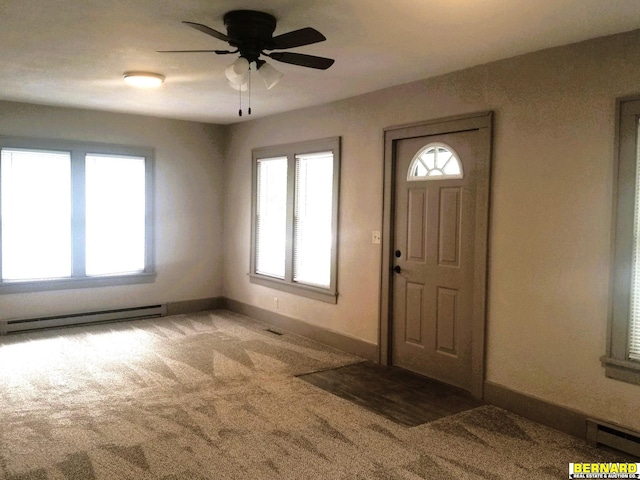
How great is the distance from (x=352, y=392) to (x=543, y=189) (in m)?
2.08

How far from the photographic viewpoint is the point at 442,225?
440 centimetres

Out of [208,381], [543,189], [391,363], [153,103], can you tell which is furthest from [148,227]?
[543,189]

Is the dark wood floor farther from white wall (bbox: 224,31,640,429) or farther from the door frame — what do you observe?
white wall (bbox: 224,31,640,429)

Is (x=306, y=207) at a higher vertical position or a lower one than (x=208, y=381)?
higher

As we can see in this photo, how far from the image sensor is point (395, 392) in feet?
13.8

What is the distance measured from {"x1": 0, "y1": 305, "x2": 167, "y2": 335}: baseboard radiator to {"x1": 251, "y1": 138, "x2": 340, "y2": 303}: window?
1352 millimetres

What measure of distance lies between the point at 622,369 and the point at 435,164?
2.08 meters

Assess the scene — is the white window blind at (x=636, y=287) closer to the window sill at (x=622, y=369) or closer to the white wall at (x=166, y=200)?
the window sill at (x=622, y=369)

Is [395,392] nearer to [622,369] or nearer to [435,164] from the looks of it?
[622,369]

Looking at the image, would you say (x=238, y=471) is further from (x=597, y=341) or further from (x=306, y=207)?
(x=306, y=207)

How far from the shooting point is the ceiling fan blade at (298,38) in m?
2.78

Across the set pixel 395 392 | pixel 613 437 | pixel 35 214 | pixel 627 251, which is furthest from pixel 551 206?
pixel 35 214

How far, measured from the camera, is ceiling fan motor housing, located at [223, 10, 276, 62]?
3021 millimetres

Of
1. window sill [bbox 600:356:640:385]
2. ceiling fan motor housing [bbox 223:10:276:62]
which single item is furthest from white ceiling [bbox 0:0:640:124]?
window sill [bbox 600:356:640:385]
